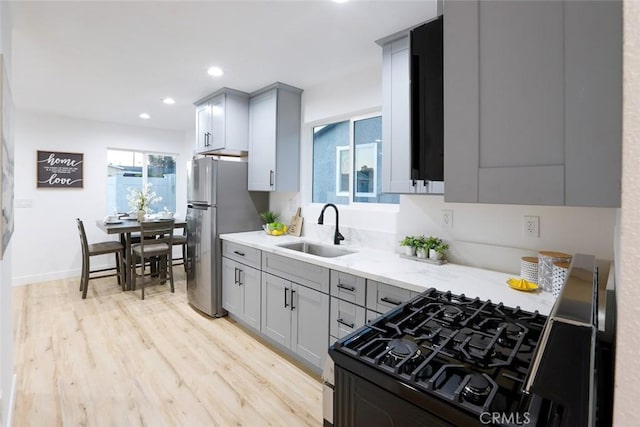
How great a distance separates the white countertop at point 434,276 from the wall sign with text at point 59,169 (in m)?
4.04

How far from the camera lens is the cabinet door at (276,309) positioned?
243 centimetres

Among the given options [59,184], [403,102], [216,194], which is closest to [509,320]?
[403,102]

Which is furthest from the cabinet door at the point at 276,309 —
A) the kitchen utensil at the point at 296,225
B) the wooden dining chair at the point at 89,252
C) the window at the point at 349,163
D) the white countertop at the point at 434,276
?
the wooden dining chair at the point at 89,252

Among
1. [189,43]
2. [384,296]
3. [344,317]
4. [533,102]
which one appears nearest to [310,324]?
[344,317]

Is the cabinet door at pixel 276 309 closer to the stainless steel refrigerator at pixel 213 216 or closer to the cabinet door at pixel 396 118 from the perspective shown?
the stainless steel refrigerator at pixel 213 216

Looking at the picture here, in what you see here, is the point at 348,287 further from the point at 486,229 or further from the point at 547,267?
the point at 547,267

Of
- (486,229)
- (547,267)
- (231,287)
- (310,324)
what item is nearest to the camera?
(547,267)

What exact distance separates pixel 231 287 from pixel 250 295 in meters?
0.37

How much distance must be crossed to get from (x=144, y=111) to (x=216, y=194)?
214 cm

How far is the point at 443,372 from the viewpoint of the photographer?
2.36 ft

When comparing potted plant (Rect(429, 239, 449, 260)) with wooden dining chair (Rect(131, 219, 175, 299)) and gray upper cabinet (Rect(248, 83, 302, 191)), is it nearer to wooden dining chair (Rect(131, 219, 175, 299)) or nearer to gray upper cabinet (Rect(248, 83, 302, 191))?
gray upper cabinet (Rect(248, 83, 302, 191))

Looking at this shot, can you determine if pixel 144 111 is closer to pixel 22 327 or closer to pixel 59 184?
pixel 59 184

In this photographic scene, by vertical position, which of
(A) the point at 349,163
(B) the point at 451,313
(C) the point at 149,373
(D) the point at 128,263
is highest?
(A) the point at 349,163

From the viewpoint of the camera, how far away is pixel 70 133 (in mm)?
4613
